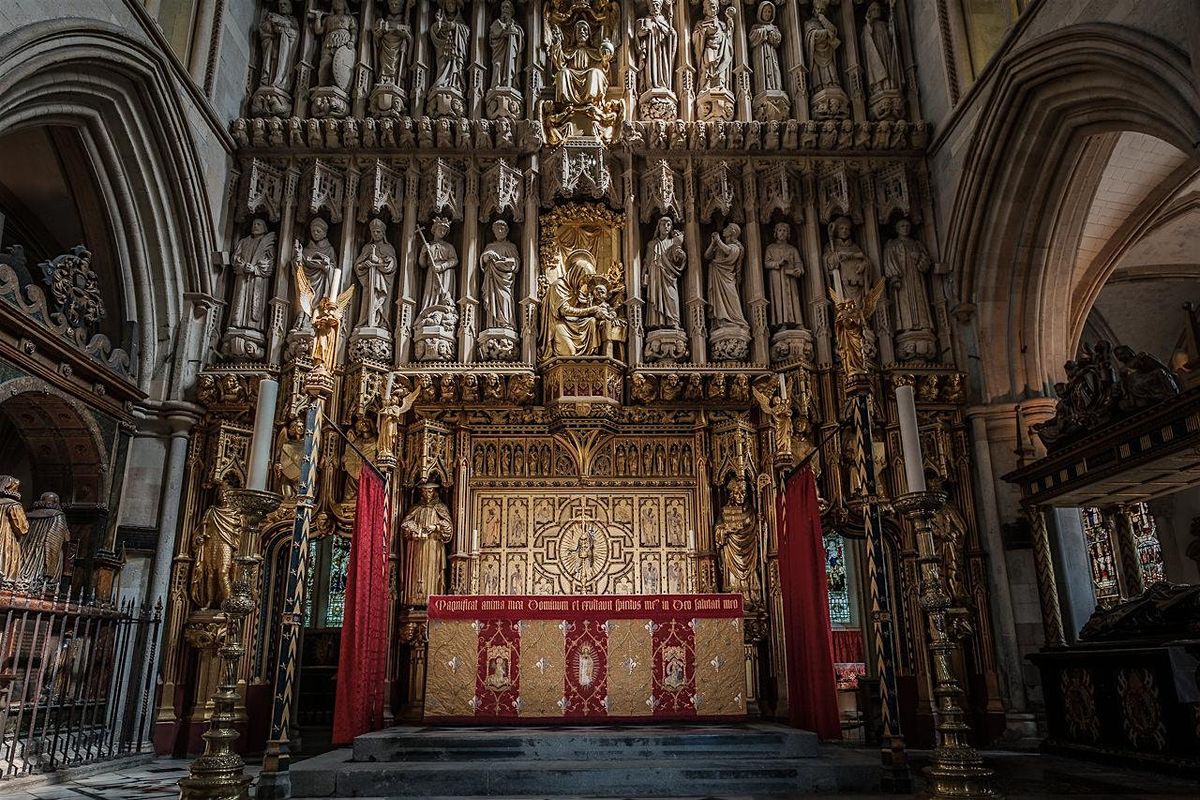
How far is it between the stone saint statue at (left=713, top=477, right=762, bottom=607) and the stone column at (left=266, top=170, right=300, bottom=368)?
19.5 feet

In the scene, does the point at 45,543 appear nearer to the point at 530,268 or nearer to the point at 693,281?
the point at 530,268

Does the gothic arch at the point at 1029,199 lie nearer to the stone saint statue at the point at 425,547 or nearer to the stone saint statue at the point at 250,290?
the stone saint statue at the point at 425,547

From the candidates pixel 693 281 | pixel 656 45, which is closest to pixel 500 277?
pixel 693 281

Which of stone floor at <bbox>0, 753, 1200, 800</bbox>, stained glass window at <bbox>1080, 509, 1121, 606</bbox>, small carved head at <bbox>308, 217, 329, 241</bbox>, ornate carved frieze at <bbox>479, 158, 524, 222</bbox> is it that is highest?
ornate carved frieze at <bbox>479, 158, 524, 222</bbox>

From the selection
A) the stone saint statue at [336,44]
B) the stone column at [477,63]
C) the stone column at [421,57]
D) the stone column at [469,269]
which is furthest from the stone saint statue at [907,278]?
the stone saint statue at [336,44]

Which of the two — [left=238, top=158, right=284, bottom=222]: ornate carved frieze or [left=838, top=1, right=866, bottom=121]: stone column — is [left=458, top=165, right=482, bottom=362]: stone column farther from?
[left=838, top=1, right=866, bottom=121]: stone column

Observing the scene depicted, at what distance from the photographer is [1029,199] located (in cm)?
1027

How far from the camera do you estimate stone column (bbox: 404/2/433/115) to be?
12.2 m

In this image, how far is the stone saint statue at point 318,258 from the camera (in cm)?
1120

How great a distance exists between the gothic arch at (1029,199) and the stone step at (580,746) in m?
5.57

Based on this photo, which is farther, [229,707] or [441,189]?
[441,189]

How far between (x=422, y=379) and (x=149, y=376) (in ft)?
10.7

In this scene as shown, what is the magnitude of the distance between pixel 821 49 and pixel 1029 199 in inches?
159

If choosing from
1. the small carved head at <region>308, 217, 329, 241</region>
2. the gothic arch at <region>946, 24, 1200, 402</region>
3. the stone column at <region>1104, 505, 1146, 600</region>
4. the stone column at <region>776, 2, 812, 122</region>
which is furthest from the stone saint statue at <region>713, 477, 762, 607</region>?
the stone column at <region>1104, 505, 1146, 600</region>
